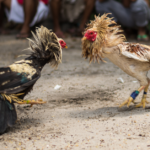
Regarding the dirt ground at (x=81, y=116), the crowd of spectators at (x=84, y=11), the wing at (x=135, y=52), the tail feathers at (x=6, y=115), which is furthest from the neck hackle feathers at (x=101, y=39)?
the crowd of spectators at (x=84, y=11)

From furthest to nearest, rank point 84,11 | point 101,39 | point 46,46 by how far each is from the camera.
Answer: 1. point 84,11
2. point 46,46
3. point 101,39

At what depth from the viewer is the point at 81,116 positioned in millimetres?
3006

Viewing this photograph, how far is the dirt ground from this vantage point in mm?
2379

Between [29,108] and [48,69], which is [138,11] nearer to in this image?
[48,69]

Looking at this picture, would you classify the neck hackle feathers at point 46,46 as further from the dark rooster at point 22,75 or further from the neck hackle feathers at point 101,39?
the neck hackle feathers at point 101,39

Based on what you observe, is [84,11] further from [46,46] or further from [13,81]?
[13,81]

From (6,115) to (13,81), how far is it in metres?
0.36

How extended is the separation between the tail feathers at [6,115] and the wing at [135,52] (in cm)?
137

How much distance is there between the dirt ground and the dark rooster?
0.23 meters

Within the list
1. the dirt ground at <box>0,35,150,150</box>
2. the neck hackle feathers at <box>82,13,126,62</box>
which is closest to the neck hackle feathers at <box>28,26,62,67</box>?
the neck hackle feathers at <box>82,13,126,62</box>

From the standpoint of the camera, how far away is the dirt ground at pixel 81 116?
7.80 ft

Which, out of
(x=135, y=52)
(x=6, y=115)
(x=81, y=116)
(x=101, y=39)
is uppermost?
(x=101, y=39)

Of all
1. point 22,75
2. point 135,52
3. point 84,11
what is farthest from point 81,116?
point 84,11

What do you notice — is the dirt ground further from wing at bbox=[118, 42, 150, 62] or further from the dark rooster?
wing at bbox=[118, 42, 150, 62]
